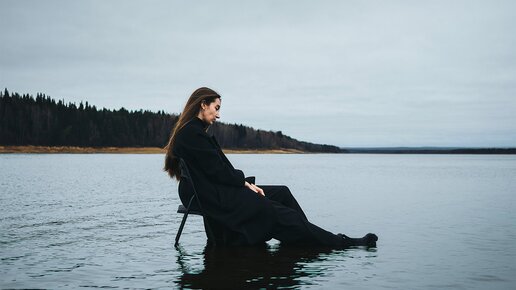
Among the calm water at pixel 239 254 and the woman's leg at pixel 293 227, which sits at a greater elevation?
the woman's leg at pixel 293 227

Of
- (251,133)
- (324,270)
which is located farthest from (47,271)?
(251,133)

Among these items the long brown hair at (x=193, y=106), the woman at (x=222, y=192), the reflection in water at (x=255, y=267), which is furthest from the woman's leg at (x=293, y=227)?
the long brown hair at (x=193, y=106)

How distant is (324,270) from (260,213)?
132 centimetres

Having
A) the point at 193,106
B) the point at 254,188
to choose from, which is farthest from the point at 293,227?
the point at 193,106

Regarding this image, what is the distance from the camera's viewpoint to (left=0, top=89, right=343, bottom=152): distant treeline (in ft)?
446

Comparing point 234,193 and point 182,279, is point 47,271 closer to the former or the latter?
point 182,279

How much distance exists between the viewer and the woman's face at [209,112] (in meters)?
7.75

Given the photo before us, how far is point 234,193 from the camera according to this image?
7.55m

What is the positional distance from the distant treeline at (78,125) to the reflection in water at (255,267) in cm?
13174

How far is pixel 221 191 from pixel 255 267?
1.26 metres

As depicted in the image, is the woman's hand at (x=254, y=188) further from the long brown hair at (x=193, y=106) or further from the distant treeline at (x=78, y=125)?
the distant treeline at (x=78, y=125)

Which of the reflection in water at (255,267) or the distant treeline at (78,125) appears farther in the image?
the distant treeline at (78,125)

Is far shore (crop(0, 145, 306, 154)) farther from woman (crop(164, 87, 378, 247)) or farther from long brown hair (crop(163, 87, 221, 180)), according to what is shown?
woman (crop(164, 87, 378, 247))

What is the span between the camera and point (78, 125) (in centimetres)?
14750
